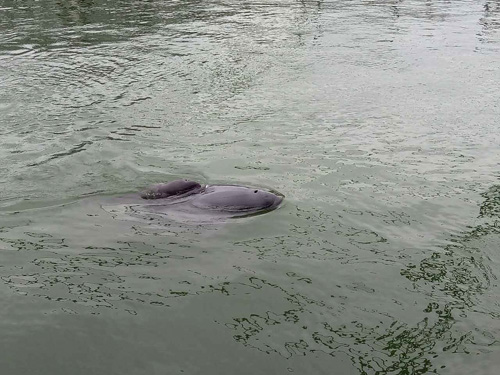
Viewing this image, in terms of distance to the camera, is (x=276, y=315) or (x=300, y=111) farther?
(x=300, y=111)

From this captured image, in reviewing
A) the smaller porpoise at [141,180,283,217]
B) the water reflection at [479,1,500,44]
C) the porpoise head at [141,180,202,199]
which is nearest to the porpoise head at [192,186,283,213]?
the smaller porpoise at [141,180,283,217]

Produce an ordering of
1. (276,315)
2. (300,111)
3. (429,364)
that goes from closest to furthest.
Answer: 1. (429,364)
2. (276,315)
3. (300,111)

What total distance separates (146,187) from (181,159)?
123 centimetres

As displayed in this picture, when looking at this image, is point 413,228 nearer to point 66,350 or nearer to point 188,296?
point 188,296

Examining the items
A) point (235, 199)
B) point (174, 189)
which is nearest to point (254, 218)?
point (235, 199)

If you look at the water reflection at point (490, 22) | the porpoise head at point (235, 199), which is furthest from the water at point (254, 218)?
the water reflection at point (490, 22)

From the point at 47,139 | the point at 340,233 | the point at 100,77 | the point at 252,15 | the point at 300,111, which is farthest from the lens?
the point at 252,15

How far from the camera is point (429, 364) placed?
5.26 meters

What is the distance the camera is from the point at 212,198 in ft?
25.6

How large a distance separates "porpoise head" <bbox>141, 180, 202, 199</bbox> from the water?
0.56m

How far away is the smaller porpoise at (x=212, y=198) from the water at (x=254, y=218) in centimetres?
30

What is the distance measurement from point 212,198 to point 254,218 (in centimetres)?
60

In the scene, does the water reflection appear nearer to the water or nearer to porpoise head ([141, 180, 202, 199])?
the water

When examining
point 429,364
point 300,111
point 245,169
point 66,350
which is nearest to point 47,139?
point 245,169
